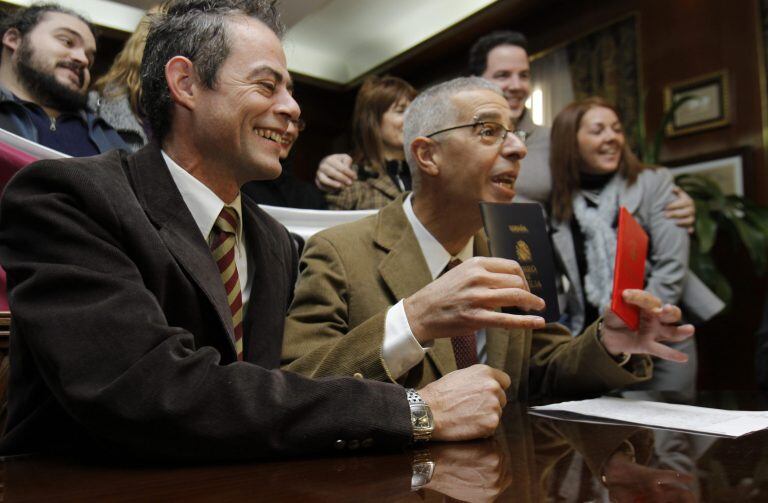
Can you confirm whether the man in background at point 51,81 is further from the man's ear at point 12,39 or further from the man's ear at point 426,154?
the man's ear at point 426,154

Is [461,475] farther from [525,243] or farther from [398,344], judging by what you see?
[525,243]

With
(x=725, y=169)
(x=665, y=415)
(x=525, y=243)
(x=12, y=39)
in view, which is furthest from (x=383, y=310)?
(x=725, y=169)

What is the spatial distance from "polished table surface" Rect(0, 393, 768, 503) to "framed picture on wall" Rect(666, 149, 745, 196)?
359cm

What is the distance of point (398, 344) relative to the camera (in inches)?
44.6

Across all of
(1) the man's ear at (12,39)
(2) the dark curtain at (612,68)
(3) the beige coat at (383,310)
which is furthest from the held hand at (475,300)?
(2) the dark curtain at (612,68)

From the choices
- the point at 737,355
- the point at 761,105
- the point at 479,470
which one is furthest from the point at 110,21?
the point at 479,470

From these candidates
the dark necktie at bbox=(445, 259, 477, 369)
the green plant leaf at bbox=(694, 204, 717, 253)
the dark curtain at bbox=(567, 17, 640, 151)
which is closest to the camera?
the dark necktie at bbox=(445, 259, 477, 369)

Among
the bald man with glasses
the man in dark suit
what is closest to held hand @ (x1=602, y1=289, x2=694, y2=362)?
the bald man with glasses

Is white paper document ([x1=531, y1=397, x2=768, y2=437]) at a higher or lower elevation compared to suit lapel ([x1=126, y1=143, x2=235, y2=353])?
lower

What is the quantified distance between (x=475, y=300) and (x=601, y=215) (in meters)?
1.89

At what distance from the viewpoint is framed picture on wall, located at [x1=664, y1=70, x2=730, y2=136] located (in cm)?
423

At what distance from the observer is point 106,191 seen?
99 cm

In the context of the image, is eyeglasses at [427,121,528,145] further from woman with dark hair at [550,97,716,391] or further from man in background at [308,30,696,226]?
woman with dark hair at [550,97,716,391]

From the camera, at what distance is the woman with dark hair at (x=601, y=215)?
105 inches
